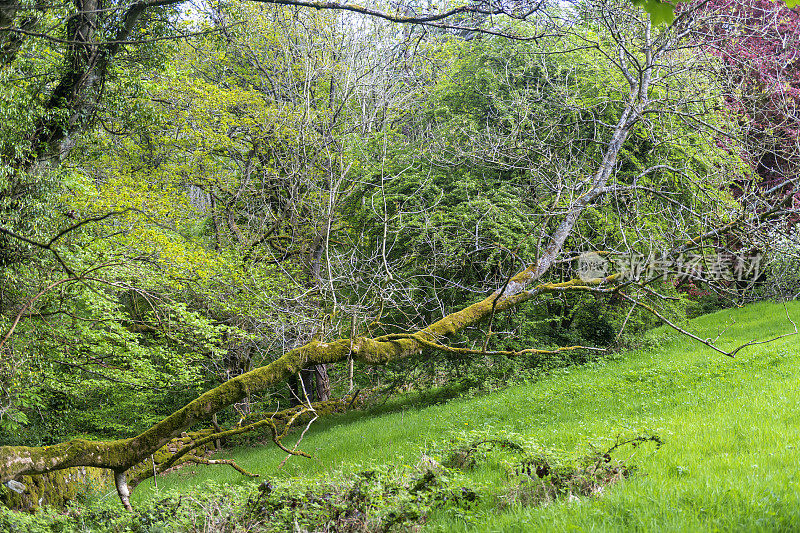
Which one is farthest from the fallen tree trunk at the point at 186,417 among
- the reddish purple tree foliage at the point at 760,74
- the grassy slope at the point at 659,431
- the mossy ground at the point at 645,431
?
the reddish purple tree foliage at the point at 760,74

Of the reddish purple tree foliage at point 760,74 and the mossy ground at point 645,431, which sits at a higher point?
the reddish purple tree foliage at point 760,74

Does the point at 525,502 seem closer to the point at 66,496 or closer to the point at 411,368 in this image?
the point at 66,496

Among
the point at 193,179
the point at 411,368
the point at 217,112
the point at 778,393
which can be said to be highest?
the point at 217,112

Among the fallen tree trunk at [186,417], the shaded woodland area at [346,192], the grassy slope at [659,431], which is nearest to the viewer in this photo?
the grassy slope at [659,431]

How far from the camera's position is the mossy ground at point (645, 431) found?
3523 mm

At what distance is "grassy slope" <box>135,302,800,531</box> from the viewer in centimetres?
350

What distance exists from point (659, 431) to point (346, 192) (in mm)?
9819

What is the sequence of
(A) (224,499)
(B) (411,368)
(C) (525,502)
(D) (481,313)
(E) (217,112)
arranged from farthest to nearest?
(E) (217,112) < (B) (411,368) < (D) (481,313) < (A) (224,499) < (C) (525,502)

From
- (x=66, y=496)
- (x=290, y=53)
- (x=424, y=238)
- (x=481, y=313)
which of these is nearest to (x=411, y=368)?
(x=424, y=238)

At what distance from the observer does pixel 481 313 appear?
22.4 ft

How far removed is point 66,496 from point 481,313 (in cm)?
721

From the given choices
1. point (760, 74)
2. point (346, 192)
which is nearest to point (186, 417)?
point (346, 192)

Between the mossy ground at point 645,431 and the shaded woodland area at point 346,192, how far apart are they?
41.5 inches

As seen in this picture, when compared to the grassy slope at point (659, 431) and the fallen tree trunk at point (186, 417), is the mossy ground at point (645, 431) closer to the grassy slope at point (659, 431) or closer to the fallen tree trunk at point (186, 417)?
the grassy slope at point (659, 431)
